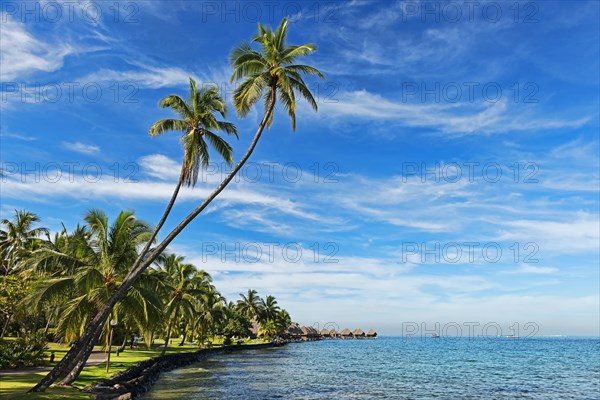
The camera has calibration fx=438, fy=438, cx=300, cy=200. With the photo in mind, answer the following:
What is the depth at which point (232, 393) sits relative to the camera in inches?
1141

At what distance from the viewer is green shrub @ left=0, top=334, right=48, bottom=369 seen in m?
29.1

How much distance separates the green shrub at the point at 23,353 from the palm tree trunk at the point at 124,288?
8.61 m

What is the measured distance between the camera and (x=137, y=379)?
27.5 m

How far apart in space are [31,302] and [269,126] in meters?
15.4

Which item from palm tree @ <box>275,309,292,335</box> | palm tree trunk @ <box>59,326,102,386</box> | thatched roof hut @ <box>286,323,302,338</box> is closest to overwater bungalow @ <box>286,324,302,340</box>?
thatched roof hut @ <box>286,323,302,338</box>

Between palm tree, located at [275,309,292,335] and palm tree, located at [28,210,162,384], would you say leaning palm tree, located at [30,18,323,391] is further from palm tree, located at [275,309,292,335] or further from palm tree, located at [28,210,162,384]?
palm tree, located at [275,309,292,335]

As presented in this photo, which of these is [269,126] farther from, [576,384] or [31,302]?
[576,384]

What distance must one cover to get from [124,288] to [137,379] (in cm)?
874

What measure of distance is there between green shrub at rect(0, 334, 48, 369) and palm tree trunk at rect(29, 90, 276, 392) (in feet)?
28.2

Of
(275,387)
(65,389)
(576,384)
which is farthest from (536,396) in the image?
(65,389)

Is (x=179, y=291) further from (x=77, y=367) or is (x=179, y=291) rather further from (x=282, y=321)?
(x=282, y=321)

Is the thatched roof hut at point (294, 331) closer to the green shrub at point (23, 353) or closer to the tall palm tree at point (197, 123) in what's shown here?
the green shrub at point (23, 353)

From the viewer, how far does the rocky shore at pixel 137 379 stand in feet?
71.6

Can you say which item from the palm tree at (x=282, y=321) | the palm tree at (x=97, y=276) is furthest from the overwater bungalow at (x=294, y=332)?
the palm tree at (x=97, y=276)
